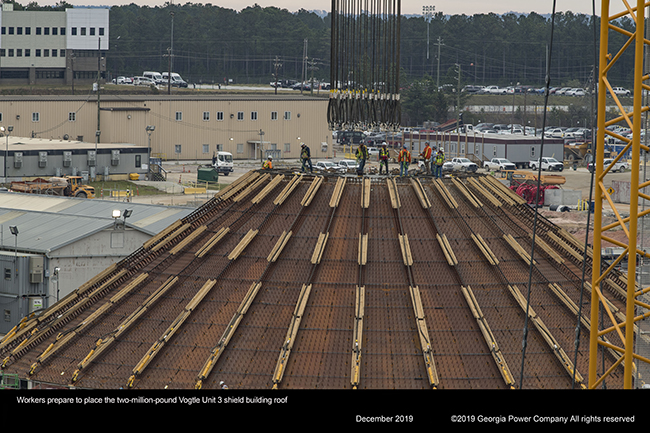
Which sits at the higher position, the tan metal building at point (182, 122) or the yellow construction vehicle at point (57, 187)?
the tan metal building at point (182, 122)

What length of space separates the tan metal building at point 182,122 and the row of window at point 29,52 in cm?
5021

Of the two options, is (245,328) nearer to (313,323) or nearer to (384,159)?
(313,323)

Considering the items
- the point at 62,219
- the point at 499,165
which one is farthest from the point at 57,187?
the point at 499,165

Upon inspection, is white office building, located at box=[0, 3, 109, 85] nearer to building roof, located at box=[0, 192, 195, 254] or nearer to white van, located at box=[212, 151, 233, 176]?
white van, located at box=[212, 151, 233, 176]

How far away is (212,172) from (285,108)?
27.3 m

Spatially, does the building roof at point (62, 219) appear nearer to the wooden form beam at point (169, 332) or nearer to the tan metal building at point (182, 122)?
the wooden form beam at point (169, 332)

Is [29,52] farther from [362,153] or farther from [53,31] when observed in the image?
[362,153]

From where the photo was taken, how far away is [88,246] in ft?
161

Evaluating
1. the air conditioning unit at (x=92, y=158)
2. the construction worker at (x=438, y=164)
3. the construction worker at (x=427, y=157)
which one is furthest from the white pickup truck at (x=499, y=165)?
the construction worker at (x=438, y=164)

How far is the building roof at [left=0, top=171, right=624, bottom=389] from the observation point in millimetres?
31484

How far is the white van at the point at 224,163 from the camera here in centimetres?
11544

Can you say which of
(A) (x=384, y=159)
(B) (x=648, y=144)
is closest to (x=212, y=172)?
(A) (x=384, y=159)

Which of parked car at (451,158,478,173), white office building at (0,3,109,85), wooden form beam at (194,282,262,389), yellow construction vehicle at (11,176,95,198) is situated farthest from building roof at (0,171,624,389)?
white office building at (0,3,109,85)
